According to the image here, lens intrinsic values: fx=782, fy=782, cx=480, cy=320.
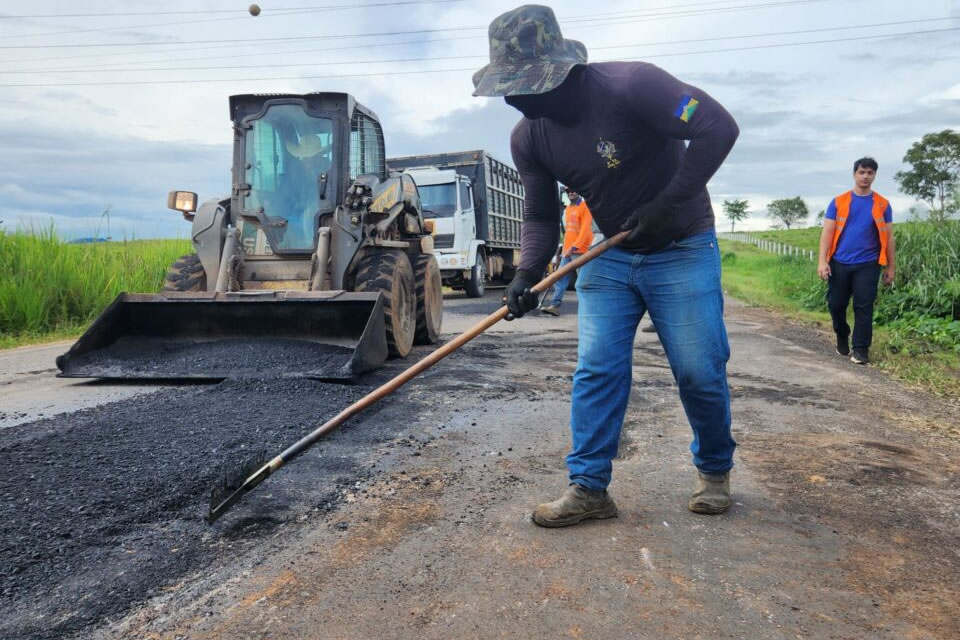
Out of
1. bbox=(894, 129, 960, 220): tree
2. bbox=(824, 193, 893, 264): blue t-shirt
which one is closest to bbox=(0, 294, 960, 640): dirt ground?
bbox=(824, 193, 893, 264): blue t-shirt

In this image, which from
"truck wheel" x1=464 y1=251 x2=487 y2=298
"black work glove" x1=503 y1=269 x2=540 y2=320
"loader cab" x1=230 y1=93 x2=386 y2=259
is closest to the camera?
"black work glove" x1=503 y1=269 x2=540 y2=320

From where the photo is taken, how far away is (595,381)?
2979mm

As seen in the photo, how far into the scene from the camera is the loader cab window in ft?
25.4

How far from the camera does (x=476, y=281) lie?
15750mm

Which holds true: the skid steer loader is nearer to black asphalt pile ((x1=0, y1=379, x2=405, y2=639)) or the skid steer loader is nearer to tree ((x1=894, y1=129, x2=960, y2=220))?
black asphalt pile ((x1=0, y1=379, x2=405, y2=639))

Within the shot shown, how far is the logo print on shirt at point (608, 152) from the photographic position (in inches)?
112

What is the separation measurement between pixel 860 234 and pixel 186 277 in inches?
242

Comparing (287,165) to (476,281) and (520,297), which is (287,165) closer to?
(520,297)

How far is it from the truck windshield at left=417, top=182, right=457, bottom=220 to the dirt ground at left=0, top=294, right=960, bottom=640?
10434 mm

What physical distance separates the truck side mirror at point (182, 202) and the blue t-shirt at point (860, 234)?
6069mm

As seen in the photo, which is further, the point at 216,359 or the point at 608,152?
the point at 216,359

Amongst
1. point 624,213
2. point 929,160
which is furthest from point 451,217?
point 929,160

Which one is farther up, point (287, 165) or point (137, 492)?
point (287, 165)

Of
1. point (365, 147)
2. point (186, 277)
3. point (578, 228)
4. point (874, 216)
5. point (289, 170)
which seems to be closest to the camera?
point (874, 216)
